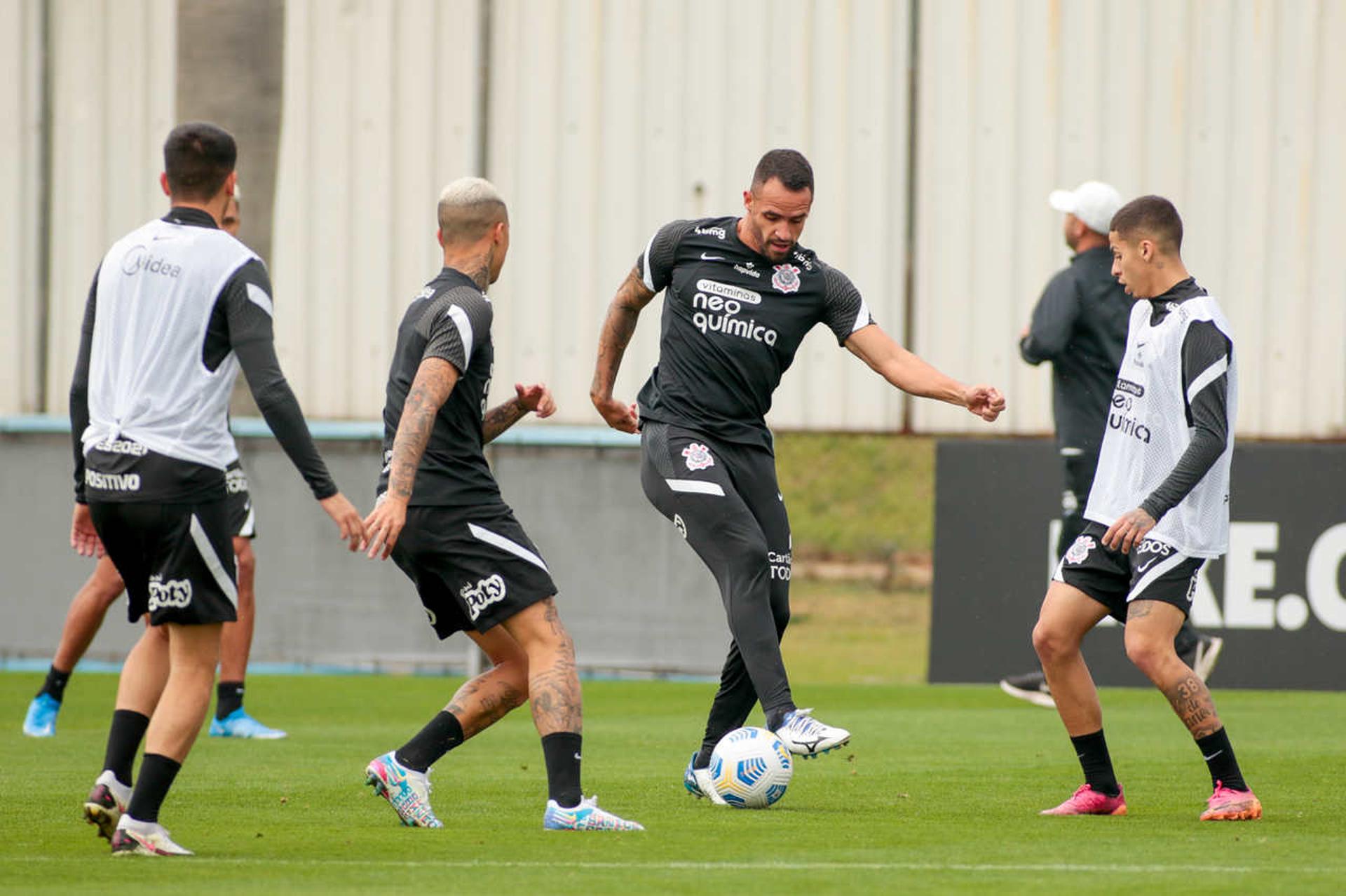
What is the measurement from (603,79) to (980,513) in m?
4.44

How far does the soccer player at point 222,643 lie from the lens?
8.98 metres

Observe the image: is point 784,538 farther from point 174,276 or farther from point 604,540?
point 604,540

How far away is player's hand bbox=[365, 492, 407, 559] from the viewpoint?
18.2 ft

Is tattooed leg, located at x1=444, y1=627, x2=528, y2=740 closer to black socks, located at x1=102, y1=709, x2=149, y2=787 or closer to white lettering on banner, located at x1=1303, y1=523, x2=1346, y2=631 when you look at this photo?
black socks, located at x1=102, y1=709, x2=149, y2=787

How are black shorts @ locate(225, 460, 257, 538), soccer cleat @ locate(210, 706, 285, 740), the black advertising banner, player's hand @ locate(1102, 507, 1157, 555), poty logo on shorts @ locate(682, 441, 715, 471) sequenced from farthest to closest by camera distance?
1. the black advertising banner
2. soccer cleat @ locate(210, 706, 285, 740)
3. black shorts @ locate(225, 460, 257, 538)
4. poty logo on shorts @ locate(682, 441, 715, 471)
5. player's hand @ locate(1102, 507, 1157, 555)

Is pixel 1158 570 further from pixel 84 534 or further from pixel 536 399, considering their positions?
pixel 84 534

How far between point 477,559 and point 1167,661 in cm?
229

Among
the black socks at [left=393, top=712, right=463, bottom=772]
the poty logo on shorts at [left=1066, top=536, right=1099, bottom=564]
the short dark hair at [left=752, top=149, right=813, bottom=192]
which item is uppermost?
the short dark hair at [left=752, top=149, right=813, bottom=192]

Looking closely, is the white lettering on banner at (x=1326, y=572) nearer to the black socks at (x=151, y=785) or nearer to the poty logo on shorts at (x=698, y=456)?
the poty logo on shorts at (x=698, y=456)

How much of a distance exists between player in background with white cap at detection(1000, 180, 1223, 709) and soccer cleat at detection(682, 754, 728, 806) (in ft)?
13.3

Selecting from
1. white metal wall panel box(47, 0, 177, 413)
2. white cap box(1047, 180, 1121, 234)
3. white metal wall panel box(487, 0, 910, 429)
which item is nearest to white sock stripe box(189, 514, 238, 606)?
white cap box(1047, 180, 1121, 234)

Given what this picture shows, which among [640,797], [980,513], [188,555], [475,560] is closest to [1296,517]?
[980,513]

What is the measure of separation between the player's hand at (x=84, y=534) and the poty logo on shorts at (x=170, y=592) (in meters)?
0.53

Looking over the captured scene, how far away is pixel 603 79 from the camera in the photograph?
47.8 ft
